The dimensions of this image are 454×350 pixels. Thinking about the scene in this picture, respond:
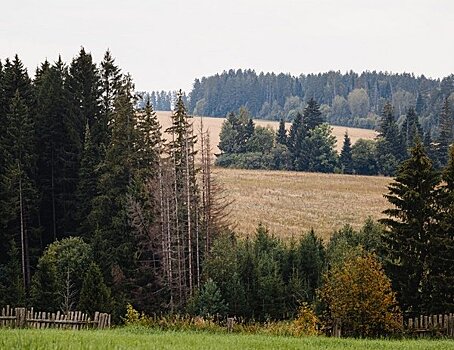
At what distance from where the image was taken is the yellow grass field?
2928 inches

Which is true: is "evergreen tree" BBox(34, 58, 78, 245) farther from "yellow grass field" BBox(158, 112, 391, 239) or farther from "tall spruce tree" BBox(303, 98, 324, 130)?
"tall spruce tree" BBox(303, 98, 324, 130)

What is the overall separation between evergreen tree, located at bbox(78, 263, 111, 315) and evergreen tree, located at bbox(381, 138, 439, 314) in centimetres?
1478

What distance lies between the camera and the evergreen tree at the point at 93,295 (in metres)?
35.1

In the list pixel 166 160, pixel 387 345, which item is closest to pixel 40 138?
pixel 166 160

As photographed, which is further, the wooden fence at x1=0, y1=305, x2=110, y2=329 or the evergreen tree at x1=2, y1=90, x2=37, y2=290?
the evergreen tree at x1=2, y1=90, x2=37, y2=290

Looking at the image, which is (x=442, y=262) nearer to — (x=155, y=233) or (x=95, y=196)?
(x=155, y=233)

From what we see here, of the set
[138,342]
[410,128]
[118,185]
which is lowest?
[138,342]

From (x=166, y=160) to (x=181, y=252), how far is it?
6.79m

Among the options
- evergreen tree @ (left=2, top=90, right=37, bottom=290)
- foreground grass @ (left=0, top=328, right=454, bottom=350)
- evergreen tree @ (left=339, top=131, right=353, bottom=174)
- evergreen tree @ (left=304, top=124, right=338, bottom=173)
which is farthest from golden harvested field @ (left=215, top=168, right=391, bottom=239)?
foreground grass @ (left=0, top=328, right=454, bottom=350)

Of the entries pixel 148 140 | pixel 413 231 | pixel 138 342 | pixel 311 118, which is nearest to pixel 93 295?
pixel 413 231

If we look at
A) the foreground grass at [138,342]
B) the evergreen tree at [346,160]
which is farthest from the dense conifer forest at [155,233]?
the evergreen tree at [346,160]

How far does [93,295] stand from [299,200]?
186 ft

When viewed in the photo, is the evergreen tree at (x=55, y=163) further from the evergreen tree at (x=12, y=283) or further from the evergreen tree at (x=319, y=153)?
the evergreen tree at (x=319, y=153)

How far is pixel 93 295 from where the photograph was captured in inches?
1404
